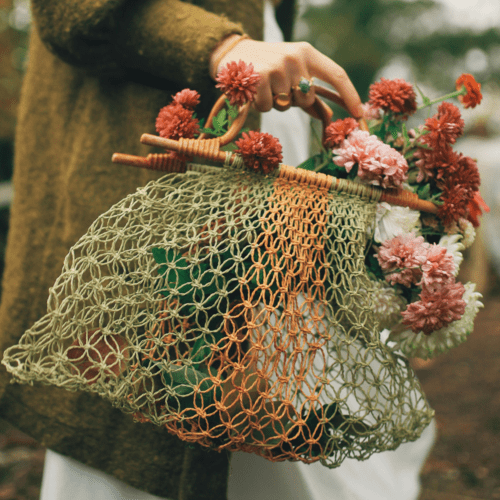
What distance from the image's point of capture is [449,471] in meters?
1.93

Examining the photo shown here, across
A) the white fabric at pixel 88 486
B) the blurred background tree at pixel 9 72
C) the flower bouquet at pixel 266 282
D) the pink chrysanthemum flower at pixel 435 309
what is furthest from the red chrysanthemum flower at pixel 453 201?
the blurred background tree at pixel 9 72

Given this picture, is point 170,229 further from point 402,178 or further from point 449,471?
point 449,471

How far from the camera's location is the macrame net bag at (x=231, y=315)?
0.62 metres

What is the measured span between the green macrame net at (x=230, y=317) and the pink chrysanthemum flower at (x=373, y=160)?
0.13ft

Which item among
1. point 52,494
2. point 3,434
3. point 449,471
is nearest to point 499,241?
point 449,471

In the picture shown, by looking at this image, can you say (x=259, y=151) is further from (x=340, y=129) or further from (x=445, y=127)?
(x=445, y=127)

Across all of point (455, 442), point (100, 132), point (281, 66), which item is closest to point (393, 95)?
point (281, 66)

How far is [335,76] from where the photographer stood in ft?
2.50

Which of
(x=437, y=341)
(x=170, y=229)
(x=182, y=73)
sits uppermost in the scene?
(x=182, y=73)

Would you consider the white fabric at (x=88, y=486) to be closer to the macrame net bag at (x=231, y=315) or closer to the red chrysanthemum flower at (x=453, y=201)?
the macrame net bag at (x=231, y=315)

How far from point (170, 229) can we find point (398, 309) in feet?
1.21

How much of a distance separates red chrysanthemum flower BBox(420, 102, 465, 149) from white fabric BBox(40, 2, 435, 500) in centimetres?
38

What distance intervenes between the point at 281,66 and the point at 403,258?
1.10ft

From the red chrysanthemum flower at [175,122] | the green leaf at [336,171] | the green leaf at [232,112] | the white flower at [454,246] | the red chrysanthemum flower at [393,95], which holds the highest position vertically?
the red chrysanthemum flower at [393,95]
